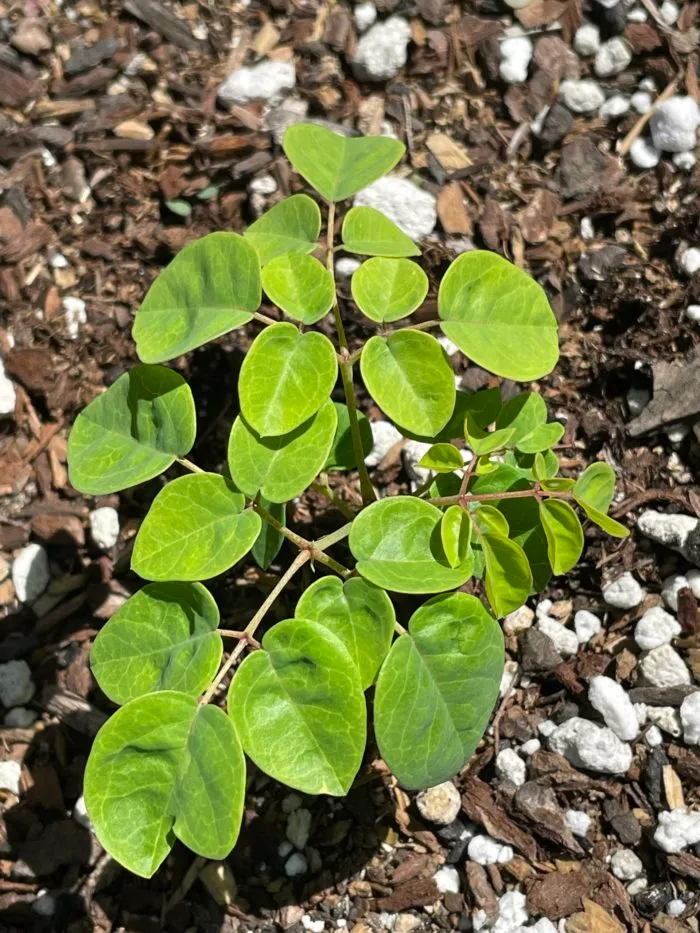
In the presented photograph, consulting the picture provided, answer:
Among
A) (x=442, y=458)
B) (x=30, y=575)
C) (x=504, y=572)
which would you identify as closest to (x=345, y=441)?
(x=442, y=458)

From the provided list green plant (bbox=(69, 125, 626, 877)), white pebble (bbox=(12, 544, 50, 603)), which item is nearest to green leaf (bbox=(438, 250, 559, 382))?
green plant (bbox=(69, 125, 626, 877))

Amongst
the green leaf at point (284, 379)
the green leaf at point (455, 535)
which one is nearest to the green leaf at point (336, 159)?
the green leaf at point (284, 379)

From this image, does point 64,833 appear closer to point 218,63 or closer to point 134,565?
point 134,565

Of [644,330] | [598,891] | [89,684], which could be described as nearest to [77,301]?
[89,684]

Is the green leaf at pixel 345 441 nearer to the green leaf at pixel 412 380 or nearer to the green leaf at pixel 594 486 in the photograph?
the green leaf at pixel 412 380

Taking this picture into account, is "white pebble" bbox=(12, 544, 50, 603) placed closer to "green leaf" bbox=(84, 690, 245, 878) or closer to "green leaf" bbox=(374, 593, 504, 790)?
"green leaf" bbox=(84, 690, 245, 878)
